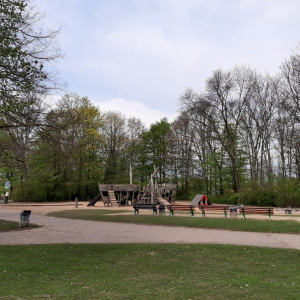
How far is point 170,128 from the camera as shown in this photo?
58.2 m

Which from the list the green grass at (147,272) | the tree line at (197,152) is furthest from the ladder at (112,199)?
the green grass at (147,272)

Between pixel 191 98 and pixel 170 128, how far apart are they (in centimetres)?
1272

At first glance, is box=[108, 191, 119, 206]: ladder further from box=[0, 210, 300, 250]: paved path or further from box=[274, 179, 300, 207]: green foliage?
box=[0, 210, 300, 250]: paved path

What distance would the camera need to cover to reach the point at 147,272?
318 inches

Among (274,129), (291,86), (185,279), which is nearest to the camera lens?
(185,279)

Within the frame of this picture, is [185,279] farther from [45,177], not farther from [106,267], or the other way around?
[45,177]

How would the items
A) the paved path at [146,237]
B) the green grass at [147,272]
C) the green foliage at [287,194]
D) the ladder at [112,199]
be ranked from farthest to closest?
the ladder at [112,199] < the green foliage at [287,194] < the paved path at [146,237] < the green grass at [147,272]

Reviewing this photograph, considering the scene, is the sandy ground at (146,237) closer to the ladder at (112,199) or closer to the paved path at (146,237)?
the paved path at (146,237)

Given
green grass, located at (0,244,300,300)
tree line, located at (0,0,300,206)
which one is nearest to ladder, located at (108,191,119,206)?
tree line, located at (0,0,300,206)

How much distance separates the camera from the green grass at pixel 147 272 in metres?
6.27

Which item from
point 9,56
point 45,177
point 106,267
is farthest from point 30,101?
point 45,177

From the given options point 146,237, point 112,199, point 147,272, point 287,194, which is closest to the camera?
point 147,272

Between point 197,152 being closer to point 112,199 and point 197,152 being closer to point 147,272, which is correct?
point 112,199

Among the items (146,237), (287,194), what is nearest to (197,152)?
(287,194)
